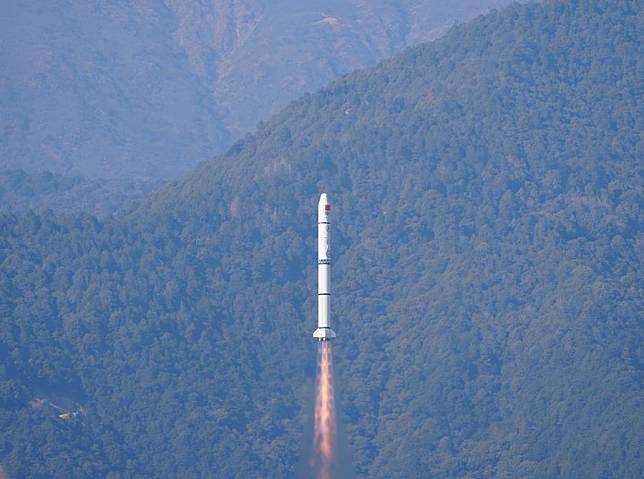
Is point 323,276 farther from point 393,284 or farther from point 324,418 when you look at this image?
point 393,284

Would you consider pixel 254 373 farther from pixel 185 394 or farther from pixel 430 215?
pixel 430 215

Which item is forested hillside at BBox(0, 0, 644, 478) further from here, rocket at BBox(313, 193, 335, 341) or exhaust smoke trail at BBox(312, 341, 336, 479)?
rocket at BBox(313, 193, 335, 341)

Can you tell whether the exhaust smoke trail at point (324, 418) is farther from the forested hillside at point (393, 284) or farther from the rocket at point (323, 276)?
the rocket at point (323, 276)

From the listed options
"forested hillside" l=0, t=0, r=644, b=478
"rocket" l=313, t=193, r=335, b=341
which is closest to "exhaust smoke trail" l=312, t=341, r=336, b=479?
"forested hillside" l=0, t=0, r=644, b=478

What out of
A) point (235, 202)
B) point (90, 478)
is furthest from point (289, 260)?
point (90, 478)

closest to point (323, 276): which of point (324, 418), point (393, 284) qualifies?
point (324, 418)

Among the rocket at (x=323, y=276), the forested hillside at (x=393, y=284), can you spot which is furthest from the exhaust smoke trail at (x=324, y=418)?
the rocket at (x=323, y=276)
